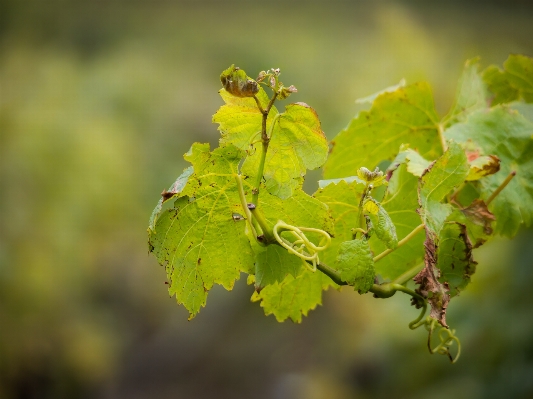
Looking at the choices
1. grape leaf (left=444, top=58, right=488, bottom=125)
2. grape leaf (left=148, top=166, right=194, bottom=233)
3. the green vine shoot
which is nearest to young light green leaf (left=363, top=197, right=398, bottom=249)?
the green vine shoot

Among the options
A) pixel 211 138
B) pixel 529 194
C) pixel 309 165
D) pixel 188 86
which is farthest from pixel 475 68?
pixel 188 86

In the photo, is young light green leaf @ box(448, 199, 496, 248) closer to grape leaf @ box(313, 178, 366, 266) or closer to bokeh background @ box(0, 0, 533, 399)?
grape leaf @ box(313, 178, 366, 266)

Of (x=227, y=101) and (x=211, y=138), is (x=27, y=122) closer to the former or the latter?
(x=211, y=138)

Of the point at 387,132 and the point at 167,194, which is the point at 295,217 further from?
the point at 387,132

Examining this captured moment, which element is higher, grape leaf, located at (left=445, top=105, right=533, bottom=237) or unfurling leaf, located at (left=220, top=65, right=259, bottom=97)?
unfurling leaf, located at (left=220, top=65, right=259, bottom=97)

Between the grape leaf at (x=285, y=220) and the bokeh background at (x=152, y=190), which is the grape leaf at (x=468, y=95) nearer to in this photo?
the grape leaf at (x=285, y=220)

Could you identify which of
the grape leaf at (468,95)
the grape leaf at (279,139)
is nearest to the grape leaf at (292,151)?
the grape leaf at (279,139)
